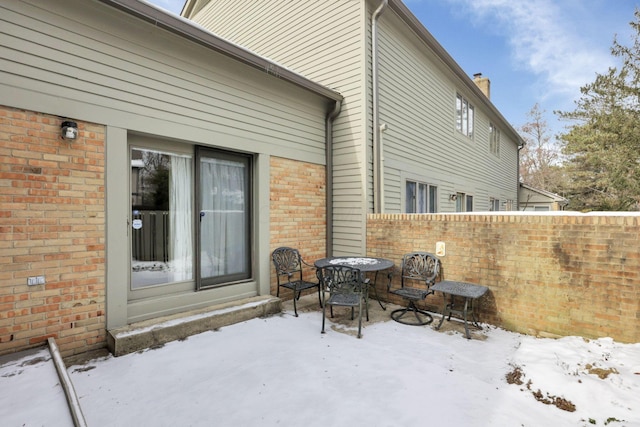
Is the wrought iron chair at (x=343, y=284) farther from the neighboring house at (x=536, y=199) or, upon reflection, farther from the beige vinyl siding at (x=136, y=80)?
the neighboring house at (x=536, y=199)

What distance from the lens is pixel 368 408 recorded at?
2.47 meters

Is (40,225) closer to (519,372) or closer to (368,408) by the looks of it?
(368,408)

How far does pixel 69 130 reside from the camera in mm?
3156

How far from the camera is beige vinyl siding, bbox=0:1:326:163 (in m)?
3.05

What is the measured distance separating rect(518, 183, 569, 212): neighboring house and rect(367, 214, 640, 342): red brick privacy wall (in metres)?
15.9

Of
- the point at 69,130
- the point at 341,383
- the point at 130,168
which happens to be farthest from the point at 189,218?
the point at 341,383

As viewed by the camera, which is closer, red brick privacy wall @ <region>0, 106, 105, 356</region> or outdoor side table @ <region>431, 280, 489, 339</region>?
red brick privacy wall @ <region>0, 106, 105, 356</region>

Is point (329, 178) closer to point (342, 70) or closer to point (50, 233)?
point (342, 70)

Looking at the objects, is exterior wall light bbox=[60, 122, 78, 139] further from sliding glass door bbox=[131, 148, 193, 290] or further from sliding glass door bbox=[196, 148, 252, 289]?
sliding glass door bbox=[196, 148, 252, 289]

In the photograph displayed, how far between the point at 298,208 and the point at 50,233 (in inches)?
138

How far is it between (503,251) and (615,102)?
11061 mm

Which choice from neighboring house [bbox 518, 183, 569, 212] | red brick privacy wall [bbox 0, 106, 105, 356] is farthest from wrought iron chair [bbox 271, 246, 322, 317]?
neighboring house [bbox 518, 183, 569, 212]

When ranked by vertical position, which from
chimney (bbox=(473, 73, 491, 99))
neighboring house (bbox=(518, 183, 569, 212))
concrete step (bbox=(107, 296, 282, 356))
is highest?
chimney (bbox=(473, 73, 491, 99))

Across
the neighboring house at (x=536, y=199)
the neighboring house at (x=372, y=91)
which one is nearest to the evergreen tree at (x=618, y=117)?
the neighboring house at (x=372, y=91)
